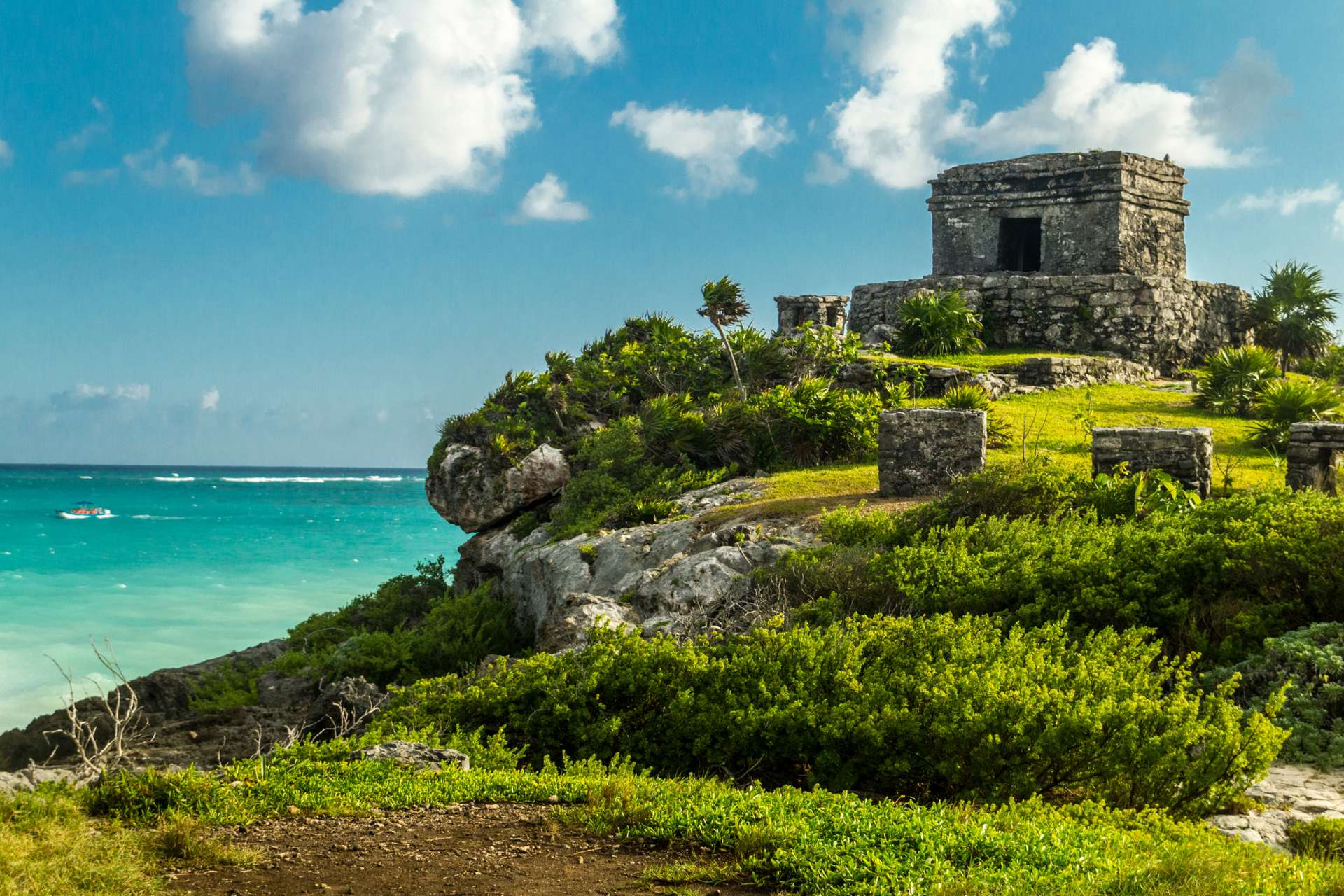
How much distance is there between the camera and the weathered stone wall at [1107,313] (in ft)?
62.2

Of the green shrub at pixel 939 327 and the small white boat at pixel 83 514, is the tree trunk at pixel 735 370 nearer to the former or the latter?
the green shrub at pixel 939 327

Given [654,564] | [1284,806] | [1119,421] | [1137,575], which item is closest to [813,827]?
[1284,806]

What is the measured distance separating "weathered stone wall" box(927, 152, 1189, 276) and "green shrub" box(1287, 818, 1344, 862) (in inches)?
693

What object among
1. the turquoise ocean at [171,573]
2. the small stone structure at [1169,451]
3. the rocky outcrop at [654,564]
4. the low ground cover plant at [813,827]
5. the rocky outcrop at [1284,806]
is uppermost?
the small stone structure at [1169,451]

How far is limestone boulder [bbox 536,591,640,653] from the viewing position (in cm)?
794

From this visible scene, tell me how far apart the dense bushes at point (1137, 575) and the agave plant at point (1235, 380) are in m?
8.74

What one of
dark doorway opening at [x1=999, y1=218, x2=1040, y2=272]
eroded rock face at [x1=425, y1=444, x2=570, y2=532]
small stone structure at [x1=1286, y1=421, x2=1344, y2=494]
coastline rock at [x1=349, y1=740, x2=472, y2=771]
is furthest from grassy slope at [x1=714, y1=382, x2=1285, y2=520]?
coastline rock at [x1=349, y1=740, x2=472, y2=771]

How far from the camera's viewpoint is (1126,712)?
14.8ft

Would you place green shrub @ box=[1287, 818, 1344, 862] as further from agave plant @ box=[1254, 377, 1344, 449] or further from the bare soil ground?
agave plant @ box=[1254, 377, 1344, 449]

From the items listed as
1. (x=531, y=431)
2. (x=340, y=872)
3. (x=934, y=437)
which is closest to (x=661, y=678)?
(x=340, y=872)

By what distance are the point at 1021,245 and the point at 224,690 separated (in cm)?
1952

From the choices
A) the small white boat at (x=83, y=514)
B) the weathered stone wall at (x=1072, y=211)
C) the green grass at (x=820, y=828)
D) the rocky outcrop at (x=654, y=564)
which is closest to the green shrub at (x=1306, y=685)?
the green grass at (x=820, y=828)

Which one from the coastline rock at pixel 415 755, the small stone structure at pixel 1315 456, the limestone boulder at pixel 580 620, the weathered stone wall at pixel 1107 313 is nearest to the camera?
the coastline rock at pixel 415 755

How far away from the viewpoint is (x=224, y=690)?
34.0 feet
